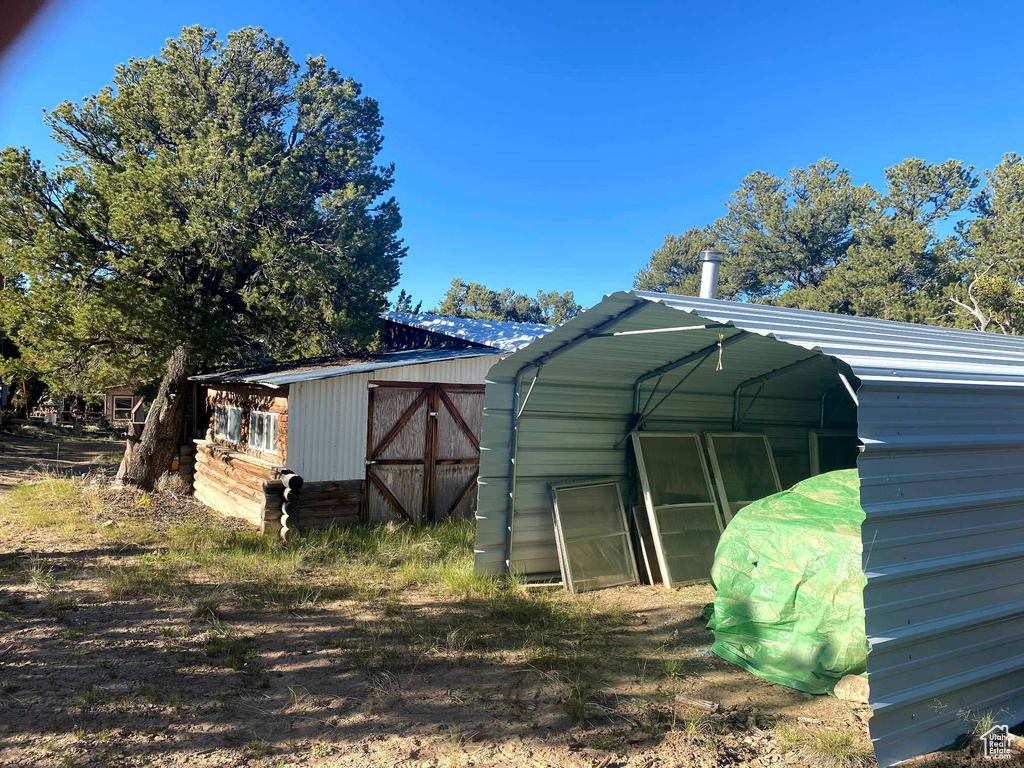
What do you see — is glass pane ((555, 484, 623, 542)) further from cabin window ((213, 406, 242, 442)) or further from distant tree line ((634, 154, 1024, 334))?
distant tree line ((634, 154, 1024, 334))

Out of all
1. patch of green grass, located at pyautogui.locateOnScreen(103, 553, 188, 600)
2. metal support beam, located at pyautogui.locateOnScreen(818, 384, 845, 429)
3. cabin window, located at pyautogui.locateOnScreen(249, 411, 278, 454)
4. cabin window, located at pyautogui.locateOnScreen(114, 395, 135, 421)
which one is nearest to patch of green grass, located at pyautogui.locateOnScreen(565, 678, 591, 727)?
patch of green grass, located at pyautogui.locateOnScreen(103, 553, 188, 600)

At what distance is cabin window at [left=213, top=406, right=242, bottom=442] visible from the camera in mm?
12461

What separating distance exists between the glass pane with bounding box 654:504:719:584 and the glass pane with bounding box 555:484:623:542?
59 centimetres

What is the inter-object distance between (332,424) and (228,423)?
4.02m

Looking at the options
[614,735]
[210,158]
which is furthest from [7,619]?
[210,158]

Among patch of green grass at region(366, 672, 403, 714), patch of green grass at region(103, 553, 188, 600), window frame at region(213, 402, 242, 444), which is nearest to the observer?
patch of green grass at region(366, 672, 403, 714)

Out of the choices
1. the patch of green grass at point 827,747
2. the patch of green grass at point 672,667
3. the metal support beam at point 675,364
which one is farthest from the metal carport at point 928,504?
the patch of green grass at point 672,667

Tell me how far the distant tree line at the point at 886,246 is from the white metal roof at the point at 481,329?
16688 millimetres

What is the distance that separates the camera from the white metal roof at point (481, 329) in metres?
17.6

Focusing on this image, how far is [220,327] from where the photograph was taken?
42.3 ft

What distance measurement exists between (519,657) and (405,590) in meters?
2.28

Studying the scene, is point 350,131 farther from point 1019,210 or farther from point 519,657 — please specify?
point 1019,210

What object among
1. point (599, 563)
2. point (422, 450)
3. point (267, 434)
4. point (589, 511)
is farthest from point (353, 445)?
point (599, 563)

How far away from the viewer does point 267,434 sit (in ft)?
36.1
